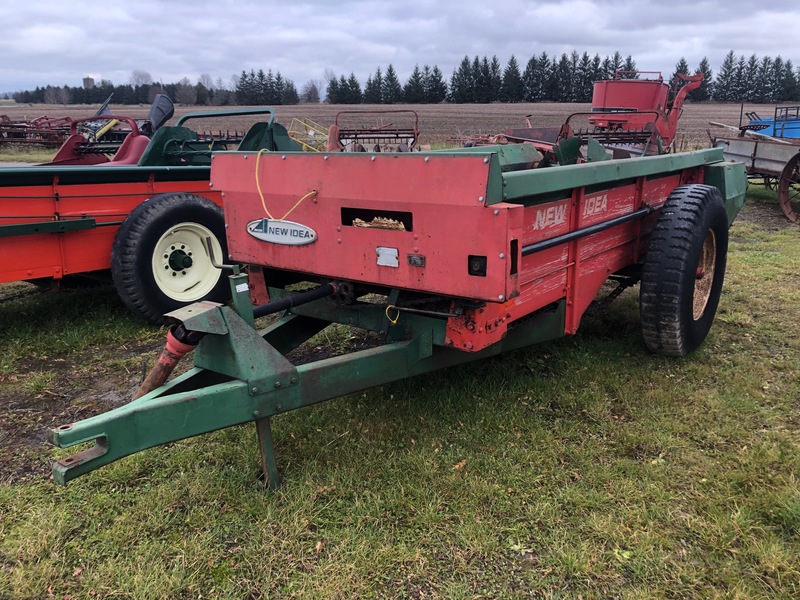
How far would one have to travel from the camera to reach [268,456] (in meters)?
2.61

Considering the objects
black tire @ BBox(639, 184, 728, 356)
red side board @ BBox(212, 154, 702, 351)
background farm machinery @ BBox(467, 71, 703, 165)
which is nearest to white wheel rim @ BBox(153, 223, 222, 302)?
red side board @ BBox(212, 154, 702, 351)

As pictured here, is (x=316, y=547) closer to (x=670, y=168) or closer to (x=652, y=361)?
(x=652, y=361)

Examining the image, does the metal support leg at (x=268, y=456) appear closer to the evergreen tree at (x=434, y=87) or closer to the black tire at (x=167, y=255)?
the black tire at (x=167, y=255)

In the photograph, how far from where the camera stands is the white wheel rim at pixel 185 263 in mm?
4777

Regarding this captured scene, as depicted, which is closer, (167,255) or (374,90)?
(167,255)

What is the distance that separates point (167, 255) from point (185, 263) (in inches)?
6.7

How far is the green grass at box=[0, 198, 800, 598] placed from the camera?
2.20 m

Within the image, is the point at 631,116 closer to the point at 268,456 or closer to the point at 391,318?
the point at 391,318

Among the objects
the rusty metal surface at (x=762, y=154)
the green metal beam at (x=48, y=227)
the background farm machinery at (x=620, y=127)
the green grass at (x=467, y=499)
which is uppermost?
the background farm machinery at (x=620, y=127)

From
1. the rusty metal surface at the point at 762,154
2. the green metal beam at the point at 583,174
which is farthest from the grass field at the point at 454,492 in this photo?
the rusty metal surface at the point at 762,154

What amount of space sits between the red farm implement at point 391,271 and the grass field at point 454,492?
0.34 m

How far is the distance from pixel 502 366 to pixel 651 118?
615 cm

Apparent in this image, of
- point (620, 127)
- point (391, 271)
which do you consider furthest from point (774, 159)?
point (391, 271)

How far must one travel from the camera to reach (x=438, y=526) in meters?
2.45
